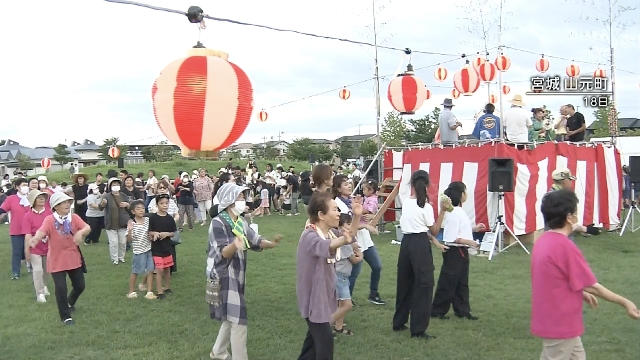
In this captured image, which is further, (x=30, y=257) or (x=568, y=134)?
(x=568, y=134)

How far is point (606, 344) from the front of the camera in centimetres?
519

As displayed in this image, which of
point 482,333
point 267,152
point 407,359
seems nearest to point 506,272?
point 482,333

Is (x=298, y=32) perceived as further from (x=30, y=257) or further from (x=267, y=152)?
(x=267, y=152)

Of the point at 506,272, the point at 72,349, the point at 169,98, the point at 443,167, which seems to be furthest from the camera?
the point at 443,167

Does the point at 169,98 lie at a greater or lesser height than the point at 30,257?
greater

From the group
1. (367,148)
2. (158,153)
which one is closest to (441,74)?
(158,153)

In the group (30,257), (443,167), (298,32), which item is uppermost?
(298,32)

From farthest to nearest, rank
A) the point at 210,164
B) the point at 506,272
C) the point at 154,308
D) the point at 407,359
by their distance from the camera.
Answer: the point at 210,164, the point at 506,272, the point at 154,308, the point at 407,359

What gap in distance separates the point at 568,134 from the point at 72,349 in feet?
36.3

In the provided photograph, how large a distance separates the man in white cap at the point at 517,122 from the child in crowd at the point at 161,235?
702 cm

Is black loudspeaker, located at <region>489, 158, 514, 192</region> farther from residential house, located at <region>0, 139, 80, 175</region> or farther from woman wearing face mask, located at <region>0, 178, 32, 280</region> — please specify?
residential house, located at <region>0, 139, 80, 175</region>

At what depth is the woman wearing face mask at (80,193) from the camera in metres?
12.2

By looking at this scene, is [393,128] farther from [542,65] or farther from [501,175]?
[501,175]

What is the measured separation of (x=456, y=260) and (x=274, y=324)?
88.0 inches
